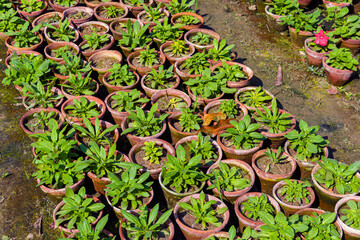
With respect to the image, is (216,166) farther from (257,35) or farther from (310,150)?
(257,35)

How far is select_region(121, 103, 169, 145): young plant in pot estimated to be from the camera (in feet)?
16.5

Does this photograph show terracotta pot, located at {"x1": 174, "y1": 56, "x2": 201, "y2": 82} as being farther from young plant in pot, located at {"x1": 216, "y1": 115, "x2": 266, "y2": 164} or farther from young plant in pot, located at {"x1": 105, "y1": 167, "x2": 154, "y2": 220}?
young plant in pot, located at {"x1": 105, "y1": 167, "x2": 154, "y2": 220}

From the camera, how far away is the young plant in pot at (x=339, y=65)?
6.28 m

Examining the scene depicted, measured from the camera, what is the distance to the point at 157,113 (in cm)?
543

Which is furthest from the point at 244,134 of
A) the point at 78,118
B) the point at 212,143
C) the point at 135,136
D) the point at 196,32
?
the point at 196,32

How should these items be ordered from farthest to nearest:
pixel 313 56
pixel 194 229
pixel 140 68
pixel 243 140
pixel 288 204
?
pixel 313 56 → pixel 140 68 → pixel 243 140 → pixel 288 204 → pixel 194 229

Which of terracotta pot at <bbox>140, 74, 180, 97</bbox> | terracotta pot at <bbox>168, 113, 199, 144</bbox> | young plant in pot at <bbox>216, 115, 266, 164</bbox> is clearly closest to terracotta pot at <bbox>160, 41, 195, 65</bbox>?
terracotta pot at <bbox>140, 74, 180, 97</bbox>

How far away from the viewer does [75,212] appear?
4.16m

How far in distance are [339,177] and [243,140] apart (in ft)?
4.53

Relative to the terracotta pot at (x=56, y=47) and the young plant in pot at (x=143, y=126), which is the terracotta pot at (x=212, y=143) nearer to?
the young plant in pot at (x=143, y=126)

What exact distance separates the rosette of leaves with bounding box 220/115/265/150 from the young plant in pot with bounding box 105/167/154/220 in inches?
55.9

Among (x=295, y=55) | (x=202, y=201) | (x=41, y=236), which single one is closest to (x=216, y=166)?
(x=202, y=201)

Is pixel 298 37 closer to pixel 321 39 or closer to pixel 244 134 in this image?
pixel 321 39

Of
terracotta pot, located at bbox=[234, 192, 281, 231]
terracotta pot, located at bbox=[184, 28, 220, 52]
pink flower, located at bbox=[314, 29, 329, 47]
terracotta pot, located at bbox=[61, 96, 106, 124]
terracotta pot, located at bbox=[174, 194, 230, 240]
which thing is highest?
pink flower, located at bbox=[314, 29, 329, 47]
